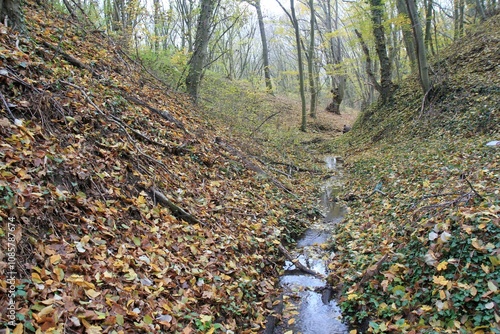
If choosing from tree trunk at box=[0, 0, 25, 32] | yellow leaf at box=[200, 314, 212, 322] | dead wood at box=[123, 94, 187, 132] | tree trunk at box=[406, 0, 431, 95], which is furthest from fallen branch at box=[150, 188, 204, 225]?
tree trunk at box=[406, 0, 431, 95]

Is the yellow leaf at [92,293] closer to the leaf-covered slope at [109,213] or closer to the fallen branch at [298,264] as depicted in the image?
the leaf-covered slope at [109,213]

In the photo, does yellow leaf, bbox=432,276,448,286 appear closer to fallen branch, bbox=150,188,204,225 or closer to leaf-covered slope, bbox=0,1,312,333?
leaf-covered slope, bbox=0,1,312,333

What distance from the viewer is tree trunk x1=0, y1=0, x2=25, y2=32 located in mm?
5559

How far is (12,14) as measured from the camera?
5758 millimetres

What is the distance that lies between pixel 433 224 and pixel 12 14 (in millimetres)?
7639

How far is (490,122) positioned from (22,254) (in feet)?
33.9

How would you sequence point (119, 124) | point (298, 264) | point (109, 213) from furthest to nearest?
point (298, 264), point (119, 124), point (109, 213)

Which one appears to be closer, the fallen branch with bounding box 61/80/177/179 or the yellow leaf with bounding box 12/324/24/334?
the yellow leaf with bounding box 12/324/24/334

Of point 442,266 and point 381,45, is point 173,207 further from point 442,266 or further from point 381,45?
point 381,45

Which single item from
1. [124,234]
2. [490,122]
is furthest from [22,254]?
[490,122]

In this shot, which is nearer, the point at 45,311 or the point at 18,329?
the point at 18,329

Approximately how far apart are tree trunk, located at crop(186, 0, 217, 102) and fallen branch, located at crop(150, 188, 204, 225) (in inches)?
291

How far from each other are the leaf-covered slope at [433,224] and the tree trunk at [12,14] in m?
7.02

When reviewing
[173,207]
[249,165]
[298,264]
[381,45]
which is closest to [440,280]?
[298,264]
